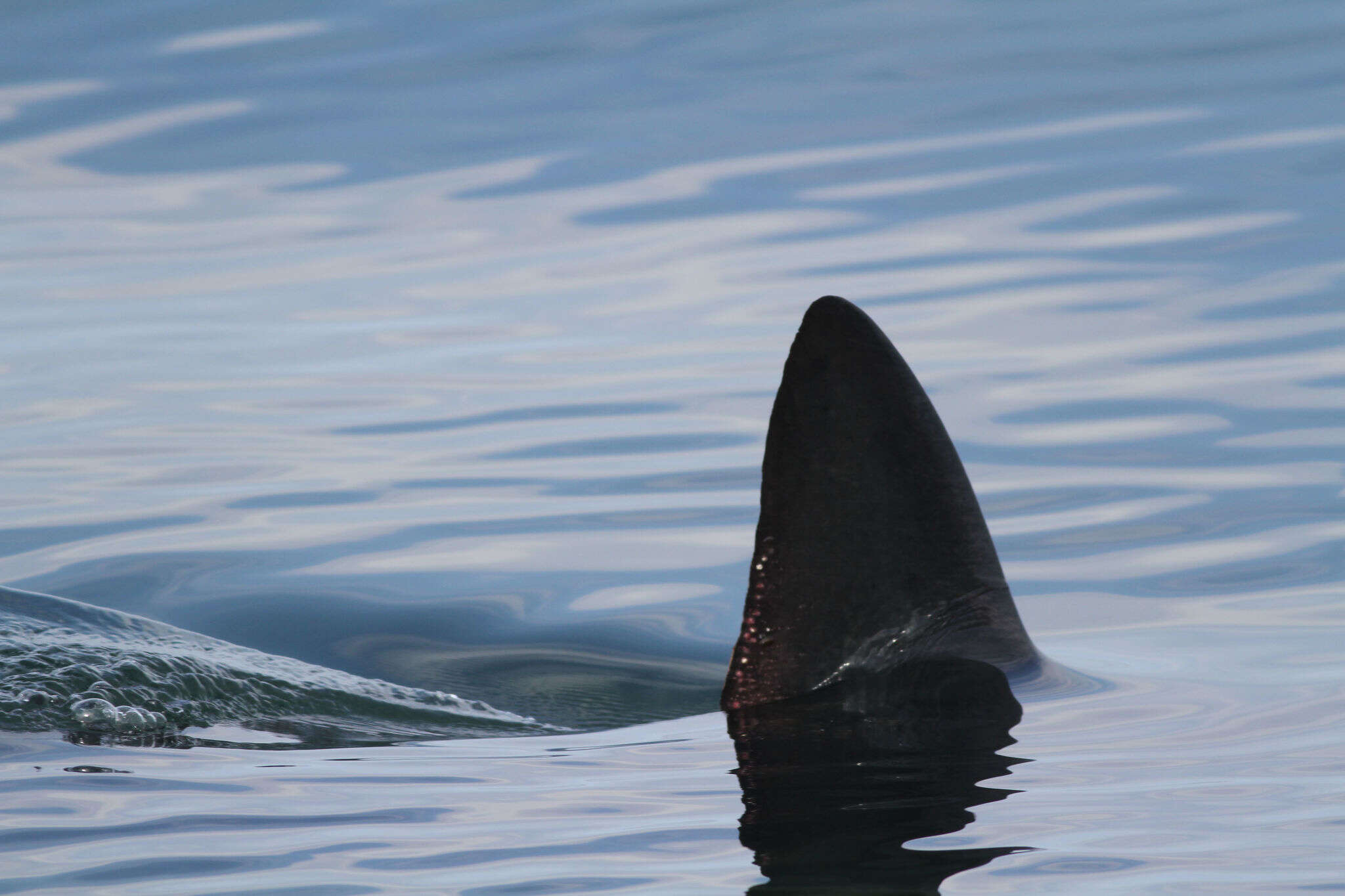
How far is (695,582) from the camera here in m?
7.93

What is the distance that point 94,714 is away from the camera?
5.39 meters

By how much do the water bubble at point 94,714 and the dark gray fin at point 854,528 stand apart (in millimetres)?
1896

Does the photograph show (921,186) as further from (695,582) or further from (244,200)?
(695,582)

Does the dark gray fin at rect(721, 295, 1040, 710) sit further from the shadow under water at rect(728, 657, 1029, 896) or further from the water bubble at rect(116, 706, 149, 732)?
the water bubble at rect(116, 706, 149, 732)

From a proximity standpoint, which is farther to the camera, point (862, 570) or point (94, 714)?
point (94, 714)

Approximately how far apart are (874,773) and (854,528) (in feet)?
2.65

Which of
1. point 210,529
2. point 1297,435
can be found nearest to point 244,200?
point 210,529

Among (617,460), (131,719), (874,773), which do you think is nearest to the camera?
(874,773)

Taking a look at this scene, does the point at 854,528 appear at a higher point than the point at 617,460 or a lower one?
lower

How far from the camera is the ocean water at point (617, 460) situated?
4.01 meters

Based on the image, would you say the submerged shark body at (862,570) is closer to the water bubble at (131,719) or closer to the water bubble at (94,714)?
the water bubble at (131,719)

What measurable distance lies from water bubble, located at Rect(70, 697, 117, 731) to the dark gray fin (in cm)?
190

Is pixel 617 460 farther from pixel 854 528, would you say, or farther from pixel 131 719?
pixel 854 528

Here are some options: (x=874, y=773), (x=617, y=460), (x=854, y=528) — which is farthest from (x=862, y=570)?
(x=617, y=460)
